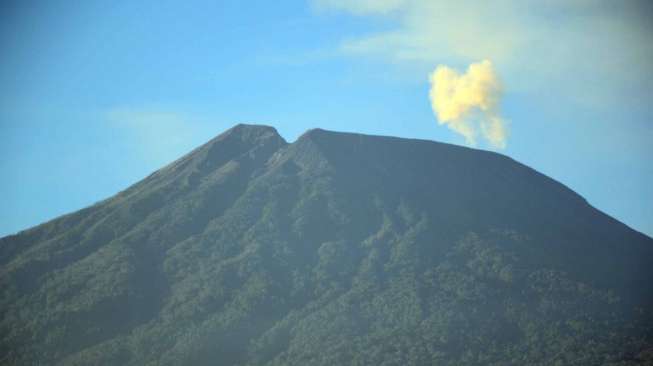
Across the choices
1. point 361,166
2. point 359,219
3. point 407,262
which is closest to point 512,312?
point 407,262

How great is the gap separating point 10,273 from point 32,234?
14.5 m

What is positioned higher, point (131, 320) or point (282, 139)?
point (282, 139)

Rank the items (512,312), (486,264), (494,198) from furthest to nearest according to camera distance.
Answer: (494,198) → (486,264) → (512,312)

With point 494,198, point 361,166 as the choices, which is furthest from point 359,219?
point 494,198

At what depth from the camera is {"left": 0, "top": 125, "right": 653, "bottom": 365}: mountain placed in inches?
3029

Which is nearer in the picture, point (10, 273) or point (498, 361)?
point (498, 361)

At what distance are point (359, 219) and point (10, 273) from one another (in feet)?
126

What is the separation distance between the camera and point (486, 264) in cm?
8975

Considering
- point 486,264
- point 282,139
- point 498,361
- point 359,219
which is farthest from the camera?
point 282,139

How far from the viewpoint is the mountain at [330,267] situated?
76938 millimetres

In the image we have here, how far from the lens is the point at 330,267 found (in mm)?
90688

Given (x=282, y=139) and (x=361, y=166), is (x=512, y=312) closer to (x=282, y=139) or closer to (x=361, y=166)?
(x=361, y=166)

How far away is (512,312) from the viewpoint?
265 ft

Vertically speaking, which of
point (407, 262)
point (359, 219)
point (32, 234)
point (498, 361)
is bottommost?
point (498, 361)
